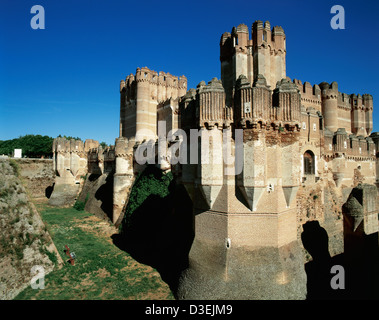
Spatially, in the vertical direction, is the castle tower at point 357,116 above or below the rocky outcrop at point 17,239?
above

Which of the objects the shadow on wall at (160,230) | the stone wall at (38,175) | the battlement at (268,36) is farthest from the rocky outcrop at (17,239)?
the stone wall at (38,175)

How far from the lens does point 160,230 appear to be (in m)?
18.8

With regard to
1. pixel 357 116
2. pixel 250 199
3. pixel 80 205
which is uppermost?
pixel 357 116

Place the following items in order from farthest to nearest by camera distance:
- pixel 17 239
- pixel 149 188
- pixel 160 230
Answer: pixel 149 188 → pixel 160 230 → pixel 17 239

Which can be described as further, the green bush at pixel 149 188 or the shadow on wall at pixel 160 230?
the green bush at pixel 149 188

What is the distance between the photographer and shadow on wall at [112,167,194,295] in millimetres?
15602

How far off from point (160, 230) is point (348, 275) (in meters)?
12.2

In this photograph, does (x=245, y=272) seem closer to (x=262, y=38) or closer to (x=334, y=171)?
(x=334, y=171)

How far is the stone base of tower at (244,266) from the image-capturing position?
9.64 m

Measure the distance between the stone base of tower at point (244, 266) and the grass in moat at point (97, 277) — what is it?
3.02 metres

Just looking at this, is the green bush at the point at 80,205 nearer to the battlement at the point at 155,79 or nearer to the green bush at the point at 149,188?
the green bush at the point at 149,188

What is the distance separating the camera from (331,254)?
1772 centimetres

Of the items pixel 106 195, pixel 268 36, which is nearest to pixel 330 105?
pixel 268 36

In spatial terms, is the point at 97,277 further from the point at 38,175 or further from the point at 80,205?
the point at 38,175
